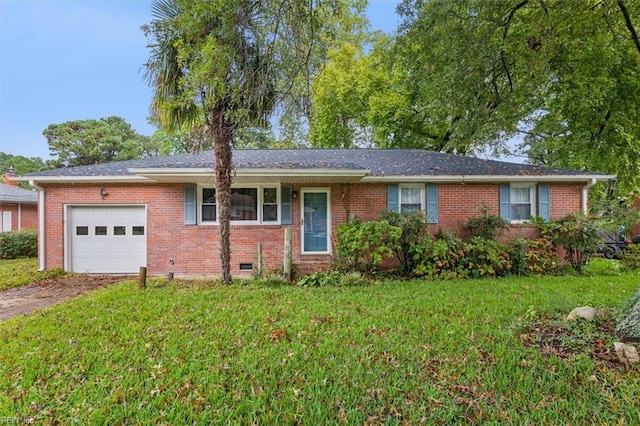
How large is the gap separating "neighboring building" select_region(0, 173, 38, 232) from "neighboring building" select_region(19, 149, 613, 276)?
977cm

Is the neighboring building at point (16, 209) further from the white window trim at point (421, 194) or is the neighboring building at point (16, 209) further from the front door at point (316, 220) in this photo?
A: the white window trim at point (421, 194)

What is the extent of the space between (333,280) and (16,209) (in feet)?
60.3

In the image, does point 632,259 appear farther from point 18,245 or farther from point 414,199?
point 18,245

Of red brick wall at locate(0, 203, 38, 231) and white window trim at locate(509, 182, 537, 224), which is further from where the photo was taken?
red brick wall at locate(0, 203, 38, 231)

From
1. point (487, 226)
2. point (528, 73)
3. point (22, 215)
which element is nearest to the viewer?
point (528, 73)

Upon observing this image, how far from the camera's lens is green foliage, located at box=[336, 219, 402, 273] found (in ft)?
25.8

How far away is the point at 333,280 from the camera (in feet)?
25.2

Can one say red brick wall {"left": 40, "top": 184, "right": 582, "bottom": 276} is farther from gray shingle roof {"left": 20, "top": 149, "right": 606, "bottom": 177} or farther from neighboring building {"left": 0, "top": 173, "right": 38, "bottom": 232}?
neighboring building {"left": 0, "top": 173, "right": 38, "bottom": 232}

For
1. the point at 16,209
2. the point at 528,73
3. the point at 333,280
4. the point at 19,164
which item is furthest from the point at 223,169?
the point at 19,164

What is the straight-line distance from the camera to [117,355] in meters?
3.57

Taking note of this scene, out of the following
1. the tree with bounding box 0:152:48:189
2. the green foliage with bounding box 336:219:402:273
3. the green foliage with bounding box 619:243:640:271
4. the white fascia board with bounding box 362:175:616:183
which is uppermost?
the tree with bounding box 0:152:48:189

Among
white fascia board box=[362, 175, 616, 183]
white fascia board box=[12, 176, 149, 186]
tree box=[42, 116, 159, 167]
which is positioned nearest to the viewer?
white fascia board box=[12, 176, 149, 186]

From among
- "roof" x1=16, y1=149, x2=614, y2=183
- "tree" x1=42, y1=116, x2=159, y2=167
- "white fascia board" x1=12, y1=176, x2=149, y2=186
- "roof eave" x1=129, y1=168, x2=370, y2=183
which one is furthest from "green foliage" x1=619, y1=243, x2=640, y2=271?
"tree" x1=42, y1=116, x2=159, y2=167

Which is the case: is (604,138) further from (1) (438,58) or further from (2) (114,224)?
(2) (114,224)
